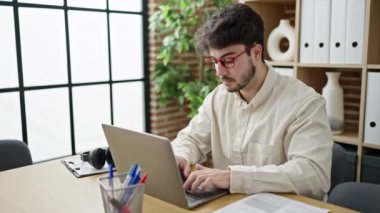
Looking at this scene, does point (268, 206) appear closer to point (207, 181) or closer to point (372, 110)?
point (207, 181)

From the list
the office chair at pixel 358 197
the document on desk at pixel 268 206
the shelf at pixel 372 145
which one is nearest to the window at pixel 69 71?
the shelf at pixel 372 145

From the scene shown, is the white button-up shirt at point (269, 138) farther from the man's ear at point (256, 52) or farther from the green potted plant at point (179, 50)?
the green potted plant at point (179, 50)

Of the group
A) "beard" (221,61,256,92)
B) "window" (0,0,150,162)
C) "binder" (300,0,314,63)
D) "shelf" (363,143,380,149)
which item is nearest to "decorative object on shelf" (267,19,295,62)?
"binder" (300,0,314,63)

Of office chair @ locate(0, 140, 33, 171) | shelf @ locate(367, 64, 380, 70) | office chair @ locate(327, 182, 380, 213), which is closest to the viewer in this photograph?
A: office chair @ locate(327, 182, 380, 213)

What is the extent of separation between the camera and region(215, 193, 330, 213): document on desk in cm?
A: 105

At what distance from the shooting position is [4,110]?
101 inches

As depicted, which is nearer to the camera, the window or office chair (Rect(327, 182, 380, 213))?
office chair (Rect(327, 182, 380, 213))

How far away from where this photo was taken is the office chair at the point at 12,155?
5.62 ft

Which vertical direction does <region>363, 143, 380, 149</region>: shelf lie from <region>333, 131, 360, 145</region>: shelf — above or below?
below

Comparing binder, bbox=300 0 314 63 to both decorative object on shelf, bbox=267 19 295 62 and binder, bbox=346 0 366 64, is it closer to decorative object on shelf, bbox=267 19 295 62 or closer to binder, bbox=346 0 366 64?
decorative object on shelf, bbox=267 19 295 62

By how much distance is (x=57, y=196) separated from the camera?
3.94ft

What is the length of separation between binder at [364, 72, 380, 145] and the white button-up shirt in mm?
867

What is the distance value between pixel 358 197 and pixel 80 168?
1037mm

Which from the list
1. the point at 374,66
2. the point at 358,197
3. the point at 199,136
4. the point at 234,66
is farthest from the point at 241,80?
the point at 374,66
